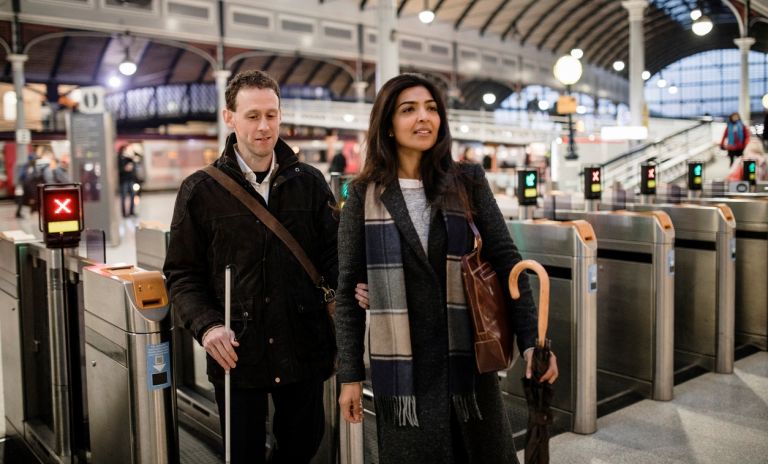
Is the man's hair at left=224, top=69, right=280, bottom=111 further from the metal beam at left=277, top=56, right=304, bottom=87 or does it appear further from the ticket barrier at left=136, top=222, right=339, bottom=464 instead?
the metal beam at left=277, top=56, right=304, bottom=87

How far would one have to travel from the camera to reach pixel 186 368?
476 centimetres

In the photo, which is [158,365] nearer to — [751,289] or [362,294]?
[362,294]

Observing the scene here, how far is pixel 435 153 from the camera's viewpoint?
2.06 m

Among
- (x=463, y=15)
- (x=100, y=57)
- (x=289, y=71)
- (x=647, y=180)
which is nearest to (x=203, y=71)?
(x=289, y=71)

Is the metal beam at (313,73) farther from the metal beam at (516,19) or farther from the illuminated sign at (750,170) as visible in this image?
the illuminated sign at (750,170)

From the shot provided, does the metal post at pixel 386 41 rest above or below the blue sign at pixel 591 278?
above

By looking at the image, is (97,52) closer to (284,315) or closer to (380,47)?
(380,47)

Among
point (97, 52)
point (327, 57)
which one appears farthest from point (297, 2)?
point (97, 52)

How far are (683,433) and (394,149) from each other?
2611mm

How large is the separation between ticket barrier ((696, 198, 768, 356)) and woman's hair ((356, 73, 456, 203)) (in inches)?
A: 173

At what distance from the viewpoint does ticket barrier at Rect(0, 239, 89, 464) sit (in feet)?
11.1

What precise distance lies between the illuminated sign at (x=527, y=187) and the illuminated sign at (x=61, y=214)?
2.62 meters

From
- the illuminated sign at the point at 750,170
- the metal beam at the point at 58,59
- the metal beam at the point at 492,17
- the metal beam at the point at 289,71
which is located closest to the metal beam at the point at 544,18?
the metal beam at the point at 492,17

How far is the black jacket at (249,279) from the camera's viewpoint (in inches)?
87.7
